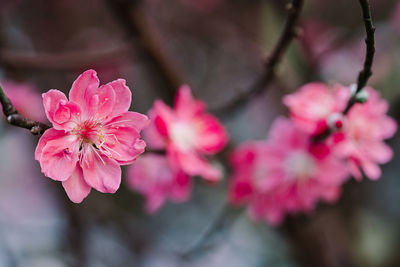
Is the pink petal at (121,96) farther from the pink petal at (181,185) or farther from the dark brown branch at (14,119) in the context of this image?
the pink petal at (181,185)

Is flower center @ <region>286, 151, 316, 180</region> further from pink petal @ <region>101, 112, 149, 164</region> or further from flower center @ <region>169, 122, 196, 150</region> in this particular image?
pink petal @ <region>101, 112, 149, 164</region>

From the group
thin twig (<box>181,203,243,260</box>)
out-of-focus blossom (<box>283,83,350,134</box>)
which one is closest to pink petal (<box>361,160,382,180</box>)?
out-of-focus blossom (<box>283,83,350,134</box>)

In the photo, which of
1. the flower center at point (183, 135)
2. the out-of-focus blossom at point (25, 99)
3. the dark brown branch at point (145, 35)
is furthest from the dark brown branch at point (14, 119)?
the out-of-focus blossom at point (25, 99)

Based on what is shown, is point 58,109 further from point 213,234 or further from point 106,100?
point 213,234

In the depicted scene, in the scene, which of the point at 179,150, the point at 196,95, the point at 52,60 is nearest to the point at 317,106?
the point at 179,150

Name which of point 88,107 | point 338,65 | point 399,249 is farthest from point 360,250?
point 88,107

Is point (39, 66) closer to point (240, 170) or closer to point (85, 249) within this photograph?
point (240, 170)
